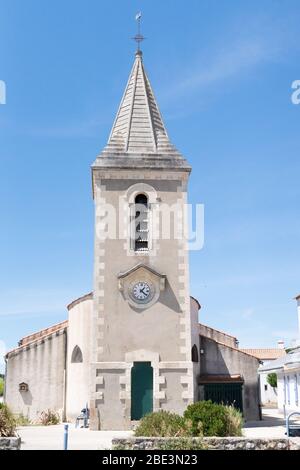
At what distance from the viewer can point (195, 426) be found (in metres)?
16.2

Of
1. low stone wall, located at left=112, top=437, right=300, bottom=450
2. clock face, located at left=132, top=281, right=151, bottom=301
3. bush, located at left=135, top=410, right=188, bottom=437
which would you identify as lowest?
low stone wall, located at left=112, top=437, right=300, bottom=450

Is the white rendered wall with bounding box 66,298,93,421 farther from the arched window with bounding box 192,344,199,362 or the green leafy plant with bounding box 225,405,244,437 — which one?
the green leafy plant with bounding box 225,405,244,437

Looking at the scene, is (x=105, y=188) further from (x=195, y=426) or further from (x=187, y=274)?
(x=195, y=426)

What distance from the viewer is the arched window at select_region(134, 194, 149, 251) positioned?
24.6 meters

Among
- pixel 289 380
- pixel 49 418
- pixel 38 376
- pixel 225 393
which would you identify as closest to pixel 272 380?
pixel 289 380

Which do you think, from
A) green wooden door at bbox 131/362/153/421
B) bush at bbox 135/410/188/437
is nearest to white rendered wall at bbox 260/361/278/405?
green wooden door at bbox 131/362/153/421

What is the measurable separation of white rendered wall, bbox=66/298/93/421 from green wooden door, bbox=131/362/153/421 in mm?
3476

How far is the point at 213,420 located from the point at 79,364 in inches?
452

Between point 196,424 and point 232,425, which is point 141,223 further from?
point 232,425

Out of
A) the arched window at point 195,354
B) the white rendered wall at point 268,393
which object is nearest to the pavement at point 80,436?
the arched window at point 195,354

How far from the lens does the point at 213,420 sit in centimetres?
1638
